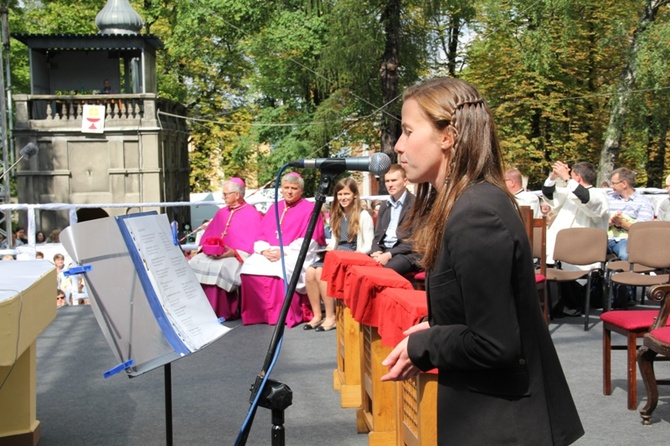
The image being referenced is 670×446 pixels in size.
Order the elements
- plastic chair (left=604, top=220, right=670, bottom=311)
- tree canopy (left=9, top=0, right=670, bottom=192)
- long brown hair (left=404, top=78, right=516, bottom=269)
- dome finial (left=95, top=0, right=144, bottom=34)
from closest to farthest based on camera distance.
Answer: long brown hair (left=404, top=78, right=516, bottom=269) < plastic chair (left=604, top=220, right=670, bottom=311) < tree canopy (left=9, top=0, right=670, bottom=192) < dome finial (left=95, top=0, right=144, bottom=34)

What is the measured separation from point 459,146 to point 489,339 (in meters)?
0.46

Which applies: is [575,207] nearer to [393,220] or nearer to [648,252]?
[648,252]

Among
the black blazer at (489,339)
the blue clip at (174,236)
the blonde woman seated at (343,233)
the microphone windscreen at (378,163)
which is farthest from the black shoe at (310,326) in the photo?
the black blazer at (489,339)

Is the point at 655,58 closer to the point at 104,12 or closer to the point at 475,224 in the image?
the point at 104,12

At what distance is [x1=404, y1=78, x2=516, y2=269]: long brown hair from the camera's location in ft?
6.82

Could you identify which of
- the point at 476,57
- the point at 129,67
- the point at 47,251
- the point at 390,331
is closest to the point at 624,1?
the point at 476,57

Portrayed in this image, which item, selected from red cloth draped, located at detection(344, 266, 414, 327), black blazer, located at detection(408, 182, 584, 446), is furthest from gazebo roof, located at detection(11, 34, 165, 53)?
black blazer, located at detection(408, 182, 584, 446)

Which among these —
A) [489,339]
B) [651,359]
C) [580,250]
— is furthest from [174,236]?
[580,250]

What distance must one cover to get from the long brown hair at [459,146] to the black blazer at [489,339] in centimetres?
4

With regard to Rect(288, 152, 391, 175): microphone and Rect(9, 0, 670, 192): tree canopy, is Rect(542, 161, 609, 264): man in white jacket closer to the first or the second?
Rect(288, 152, 391, 175): microphone

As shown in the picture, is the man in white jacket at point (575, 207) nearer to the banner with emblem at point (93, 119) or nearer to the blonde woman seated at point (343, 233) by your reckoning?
the blonde woman seated at point (343, 233)

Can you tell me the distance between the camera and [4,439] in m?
4.77

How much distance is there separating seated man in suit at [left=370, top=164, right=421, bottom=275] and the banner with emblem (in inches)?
986

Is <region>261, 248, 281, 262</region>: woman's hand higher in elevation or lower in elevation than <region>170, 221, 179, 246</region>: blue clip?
lower
